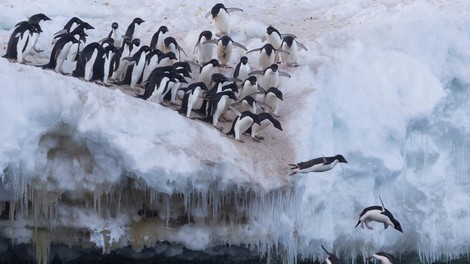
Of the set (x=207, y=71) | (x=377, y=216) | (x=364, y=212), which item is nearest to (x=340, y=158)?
(x=364, y=212)

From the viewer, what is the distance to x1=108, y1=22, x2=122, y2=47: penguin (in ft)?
54.4

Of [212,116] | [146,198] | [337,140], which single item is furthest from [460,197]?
[146,198]

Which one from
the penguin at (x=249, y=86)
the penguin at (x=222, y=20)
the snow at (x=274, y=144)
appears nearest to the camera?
the snow at (x=274, y=144)

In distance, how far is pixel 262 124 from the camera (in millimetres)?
14867

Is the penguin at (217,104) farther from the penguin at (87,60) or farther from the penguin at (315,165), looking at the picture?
the penguin at (87,60)

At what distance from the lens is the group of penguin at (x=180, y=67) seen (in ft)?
48.0

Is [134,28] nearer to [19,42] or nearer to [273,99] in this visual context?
[19,42]

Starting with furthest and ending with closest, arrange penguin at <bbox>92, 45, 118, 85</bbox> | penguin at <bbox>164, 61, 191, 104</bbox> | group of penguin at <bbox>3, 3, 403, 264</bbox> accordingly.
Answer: penguin at <bbox>164, 61, 191, 104</bbox> < penguin at <bbox>92, 45, 118, 85</bbox> < group of penguin at <bbox>3, 3, 403, 264</bbox>

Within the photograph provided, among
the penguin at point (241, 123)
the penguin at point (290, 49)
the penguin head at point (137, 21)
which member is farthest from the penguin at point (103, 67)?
the penguin at point (290, 49)

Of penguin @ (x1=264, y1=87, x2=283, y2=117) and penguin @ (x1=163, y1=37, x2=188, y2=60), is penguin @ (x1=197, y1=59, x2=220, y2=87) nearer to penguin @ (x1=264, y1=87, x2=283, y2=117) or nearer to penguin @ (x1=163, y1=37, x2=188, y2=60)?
penguin @ (x1=163, y1=37, x2=188, y2=60)

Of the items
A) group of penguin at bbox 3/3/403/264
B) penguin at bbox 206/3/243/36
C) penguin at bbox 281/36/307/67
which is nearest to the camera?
group of penguin at bbox 3/3/403/264

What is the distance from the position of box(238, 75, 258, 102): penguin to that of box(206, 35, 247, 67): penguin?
1119 millimetres

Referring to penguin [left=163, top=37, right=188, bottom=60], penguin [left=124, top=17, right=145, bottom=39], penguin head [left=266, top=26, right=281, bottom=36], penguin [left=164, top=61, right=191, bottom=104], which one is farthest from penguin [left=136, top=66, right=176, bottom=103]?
penguin head [left=266, top=26, right=281, bottom=36]

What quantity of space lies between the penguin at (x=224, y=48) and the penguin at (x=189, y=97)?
1.81 metres
